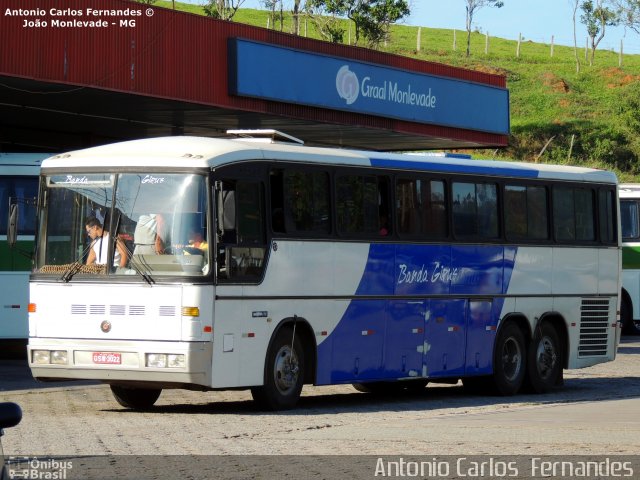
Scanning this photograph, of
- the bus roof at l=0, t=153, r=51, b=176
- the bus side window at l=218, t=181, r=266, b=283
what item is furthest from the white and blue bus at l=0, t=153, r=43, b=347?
the bus side window at l=218, t=181, r=266, b=283

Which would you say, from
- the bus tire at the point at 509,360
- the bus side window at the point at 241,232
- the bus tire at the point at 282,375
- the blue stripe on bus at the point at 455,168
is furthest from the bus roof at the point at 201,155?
the bus tire at the point at 509,360

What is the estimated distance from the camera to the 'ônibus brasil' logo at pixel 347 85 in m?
31.1

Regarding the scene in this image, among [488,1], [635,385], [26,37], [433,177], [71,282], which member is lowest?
[635,385]

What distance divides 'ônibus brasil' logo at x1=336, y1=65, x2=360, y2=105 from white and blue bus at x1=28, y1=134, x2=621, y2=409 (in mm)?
10782

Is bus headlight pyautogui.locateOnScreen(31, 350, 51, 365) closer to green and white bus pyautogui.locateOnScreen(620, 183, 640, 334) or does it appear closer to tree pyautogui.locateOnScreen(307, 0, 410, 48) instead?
green and white bus pyautogui.locateOnScreen(620, 183, 640, 334)

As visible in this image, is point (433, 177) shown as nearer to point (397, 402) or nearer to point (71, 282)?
point (397, 402)

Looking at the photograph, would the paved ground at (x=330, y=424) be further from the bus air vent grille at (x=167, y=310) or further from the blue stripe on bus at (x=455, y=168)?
the blue stripe on bus at (x=455, y=168)

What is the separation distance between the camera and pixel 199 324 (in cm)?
1514

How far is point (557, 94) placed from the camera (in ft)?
328

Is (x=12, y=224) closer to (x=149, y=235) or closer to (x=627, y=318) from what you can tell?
(x=149, y=235)

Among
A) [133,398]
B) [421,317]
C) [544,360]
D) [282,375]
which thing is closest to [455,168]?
[421,317]

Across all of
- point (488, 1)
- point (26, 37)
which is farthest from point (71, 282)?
point (488, 1)

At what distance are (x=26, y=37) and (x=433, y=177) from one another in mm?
8186

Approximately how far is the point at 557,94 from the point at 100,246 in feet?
286
